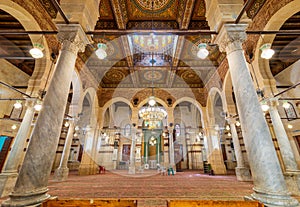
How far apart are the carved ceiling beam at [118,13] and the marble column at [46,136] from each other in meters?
3.26

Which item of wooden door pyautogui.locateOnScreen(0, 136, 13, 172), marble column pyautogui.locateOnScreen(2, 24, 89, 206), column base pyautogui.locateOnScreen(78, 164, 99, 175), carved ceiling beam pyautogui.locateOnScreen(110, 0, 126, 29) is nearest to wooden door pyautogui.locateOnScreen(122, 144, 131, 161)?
column base pyautogui.locateOnScreen(78, 164, 99, 175)

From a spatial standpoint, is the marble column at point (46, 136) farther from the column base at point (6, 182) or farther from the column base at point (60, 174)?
the column base at point (60, 174)

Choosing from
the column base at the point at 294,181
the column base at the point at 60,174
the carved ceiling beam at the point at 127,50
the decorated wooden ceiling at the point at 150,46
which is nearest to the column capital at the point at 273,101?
the decorated wooden ceiling at the point at 150,46

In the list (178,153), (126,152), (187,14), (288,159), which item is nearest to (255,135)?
(288,159)

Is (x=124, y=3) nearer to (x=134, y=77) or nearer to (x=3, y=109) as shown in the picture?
(x=134, y=77)

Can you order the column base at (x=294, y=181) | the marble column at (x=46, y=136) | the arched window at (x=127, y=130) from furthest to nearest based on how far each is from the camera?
the arched window at (x=127, y=130) → the column base at (x=294, y=181) → the marble column at (x=46, y=136)

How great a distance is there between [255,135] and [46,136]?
381 centimetres

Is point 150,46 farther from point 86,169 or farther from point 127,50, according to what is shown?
point 86,169

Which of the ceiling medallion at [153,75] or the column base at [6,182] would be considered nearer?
the column base at [6,182]

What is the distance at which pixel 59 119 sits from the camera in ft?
9.77

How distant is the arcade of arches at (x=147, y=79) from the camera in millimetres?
2727

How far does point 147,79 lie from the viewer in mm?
11367

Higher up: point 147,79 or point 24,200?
point 147,79

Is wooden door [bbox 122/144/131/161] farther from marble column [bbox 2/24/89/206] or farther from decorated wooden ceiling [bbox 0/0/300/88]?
marble column [bbox 2/24/89/206]
